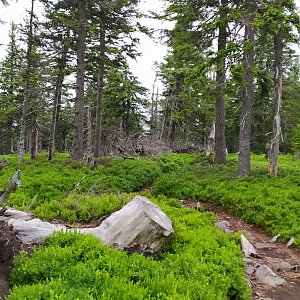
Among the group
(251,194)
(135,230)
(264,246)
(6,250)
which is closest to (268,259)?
(264,246)

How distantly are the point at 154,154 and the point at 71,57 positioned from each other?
8.67 meters

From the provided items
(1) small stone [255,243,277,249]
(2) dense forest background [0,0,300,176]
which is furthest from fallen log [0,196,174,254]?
(2) dense forest background [0,0,300,176]

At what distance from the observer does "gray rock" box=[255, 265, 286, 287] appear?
6.04m

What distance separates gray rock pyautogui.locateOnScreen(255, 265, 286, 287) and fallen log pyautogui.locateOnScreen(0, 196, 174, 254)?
191 centimetres

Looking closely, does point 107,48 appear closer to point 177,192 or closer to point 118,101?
point 118,101

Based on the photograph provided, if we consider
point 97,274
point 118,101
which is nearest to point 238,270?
point 97,274

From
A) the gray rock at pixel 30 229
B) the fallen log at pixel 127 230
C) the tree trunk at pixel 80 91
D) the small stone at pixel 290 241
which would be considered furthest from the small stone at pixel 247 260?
the tree trunk at pixel 80 91

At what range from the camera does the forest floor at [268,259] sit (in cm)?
570

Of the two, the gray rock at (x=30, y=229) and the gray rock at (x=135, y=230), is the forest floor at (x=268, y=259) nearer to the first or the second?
the gray rock at (x=135, y=230)

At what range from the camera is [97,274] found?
161 inches

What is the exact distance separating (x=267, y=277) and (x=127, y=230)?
2.80 metres

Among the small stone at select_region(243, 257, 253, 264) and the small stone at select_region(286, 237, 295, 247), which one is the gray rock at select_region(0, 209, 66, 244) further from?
the small stone at select_region(286, 237, 295, 247)

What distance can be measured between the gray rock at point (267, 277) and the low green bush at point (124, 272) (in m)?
0.54

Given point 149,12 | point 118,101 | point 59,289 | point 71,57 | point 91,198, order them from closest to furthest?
point 59,289 < point 91,198 < point 149,12 < point 71,57 < point 118,101
